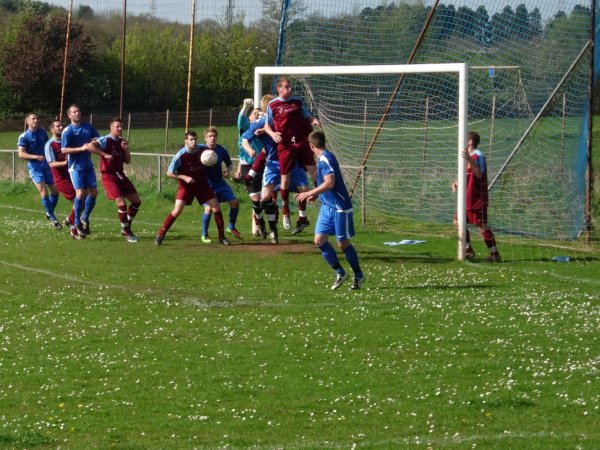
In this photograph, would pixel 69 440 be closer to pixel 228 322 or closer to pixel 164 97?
pixel 228 322

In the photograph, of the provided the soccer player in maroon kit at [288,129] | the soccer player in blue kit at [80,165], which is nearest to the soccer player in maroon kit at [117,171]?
the soccer player in blue kit at [80,165]

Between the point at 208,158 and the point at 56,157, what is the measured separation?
447 centimetres

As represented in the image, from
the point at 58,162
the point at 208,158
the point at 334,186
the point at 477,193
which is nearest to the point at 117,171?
the point at 208,158

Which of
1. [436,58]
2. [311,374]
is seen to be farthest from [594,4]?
[311,374]

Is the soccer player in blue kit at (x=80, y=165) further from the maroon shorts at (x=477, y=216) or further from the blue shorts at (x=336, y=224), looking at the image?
the blue shorts at (x=336, y=224)

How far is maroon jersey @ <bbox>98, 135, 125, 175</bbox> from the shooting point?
2008 cm

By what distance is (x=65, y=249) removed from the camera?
19484mm

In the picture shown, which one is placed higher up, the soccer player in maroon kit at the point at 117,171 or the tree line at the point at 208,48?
the tree line at the point at 208,48

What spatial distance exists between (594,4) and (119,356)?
1073cm

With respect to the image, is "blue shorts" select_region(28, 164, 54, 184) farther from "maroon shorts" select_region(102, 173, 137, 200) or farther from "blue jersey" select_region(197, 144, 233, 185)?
"blue jersey" select_region(197, 144, 233, 185)

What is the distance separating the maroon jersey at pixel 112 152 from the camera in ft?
65.9

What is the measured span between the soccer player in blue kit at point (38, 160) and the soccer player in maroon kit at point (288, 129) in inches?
250

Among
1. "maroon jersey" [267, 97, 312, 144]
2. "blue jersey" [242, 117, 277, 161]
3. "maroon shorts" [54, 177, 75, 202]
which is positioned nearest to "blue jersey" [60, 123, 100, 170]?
"maroon shorts" [54, 177, 75, 202]

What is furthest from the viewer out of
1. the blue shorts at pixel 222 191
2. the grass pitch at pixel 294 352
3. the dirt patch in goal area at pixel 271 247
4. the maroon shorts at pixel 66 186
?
the maroon shorts at pixel 66 186
